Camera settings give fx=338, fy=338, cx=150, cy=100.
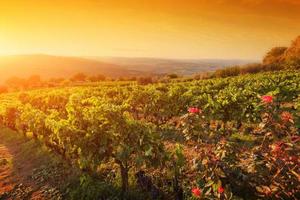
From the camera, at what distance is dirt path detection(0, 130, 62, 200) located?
38.7 feet

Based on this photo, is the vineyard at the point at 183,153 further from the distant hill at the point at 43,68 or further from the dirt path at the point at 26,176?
the distant hill at the point at 43,68

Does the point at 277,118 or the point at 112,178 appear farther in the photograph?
the point at 112,178

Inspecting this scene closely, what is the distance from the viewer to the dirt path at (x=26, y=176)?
11.8 meters

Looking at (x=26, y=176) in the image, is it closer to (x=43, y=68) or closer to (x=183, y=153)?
(x=183, y=153)

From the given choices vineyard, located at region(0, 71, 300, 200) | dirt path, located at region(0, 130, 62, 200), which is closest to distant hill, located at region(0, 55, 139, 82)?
dirt path, located at region(0, 130, 62, 200)

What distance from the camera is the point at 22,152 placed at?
17.6m

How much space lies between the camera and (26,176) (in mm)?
13602

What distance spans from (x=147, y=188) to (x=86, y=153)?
2229 mm

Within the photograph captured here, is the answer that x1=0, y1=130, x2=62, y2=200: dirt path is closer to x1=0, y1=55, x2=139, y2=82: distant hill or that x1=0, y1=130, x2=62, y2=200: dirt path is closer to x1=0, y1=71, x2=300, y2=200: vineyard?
x1=0, y1=71, x2=300, y2=200: vineyard

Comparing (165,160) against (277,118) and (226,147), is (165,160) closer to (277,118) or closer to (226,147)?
(226,147)

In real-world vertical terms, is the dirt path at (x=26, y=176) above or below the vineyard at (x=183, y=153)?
below

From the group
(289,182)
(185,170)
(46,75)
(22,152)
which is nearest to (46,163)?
(22,152)

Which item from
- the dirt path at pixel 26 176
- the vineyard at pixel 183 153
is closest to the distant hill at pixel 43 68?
the dirt path at pixel 26 176

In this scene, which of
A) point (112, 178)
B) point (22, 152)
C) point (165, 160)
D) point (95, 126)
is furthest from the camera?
point (22, 152)
